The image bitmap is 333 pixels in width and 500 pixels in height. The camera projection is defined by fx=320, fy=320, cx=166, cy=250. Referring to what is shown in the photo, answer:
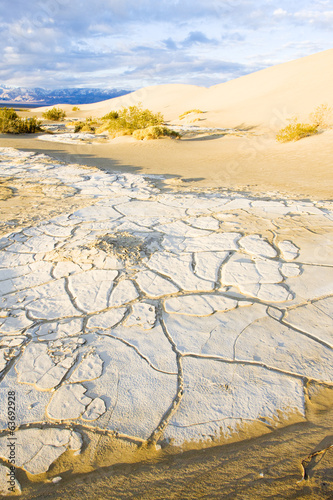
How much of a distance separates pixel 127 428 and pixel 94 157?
7.53 meters

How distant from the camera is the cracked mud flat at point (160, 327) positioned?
152cm

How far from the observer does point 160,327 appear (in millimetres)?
2088

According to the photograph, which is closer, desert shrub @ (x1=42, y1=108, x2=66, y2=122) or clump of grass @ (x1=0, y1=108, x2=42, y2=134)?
clump of grass @ (x1=0, y1=108, x2=42, y2=134)

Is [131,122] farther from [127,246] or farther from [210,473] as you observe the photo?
[210,473]

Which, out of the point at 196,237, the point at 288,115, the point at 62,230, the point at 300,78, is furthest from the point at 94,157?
the point at 300,78

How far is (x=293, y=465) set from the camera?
1324 mm

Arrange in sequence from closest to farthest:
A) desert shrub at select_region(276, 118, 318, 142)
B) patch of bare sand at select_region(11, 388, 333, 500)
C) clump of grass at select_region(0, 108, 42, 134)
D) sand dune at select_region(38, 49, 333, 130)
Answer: patch of bare sand at select_region(11, 388, 333, 500) → desert shrub at select_region(276, 118, 318, 142) → clump of grass at select_region(0, 108, 42, 134) → sand dune at select_region(38, 49, 333, 130)

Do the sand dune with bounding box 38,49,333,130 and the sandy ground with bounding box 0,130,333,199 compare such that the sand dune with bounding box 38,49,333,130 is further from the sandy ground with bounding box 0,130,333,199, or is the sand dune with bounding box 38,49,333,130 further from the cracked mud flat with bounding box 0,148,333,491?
the cracked mud flat with bounding box 0,148,333,491

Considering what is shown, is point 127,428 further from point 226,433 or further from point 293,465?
point 293,465

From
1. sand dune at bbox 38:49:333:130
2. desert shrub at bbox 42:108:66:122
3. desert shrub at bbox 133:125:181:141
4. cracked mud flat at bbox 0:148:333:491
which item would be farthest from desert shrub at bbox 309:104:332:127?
desert shrub at bbox 42:108:66:122

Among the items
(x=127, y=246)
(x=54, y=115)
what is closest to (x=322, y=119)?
(x=127, y=246)

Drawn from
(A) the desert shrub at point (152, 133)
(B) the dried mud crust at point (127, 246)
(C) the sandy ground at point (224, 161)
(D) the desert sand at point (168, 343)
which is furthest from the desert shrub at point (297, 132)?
(B) the dried mud crust at point (127, 246)

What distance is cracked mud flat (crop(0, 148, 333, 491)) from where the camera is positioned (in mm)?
1521

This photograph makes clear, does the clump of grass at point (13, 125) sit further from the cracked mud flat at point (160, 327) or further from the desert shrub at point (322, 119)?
the desert shrub at point (322, 119)
